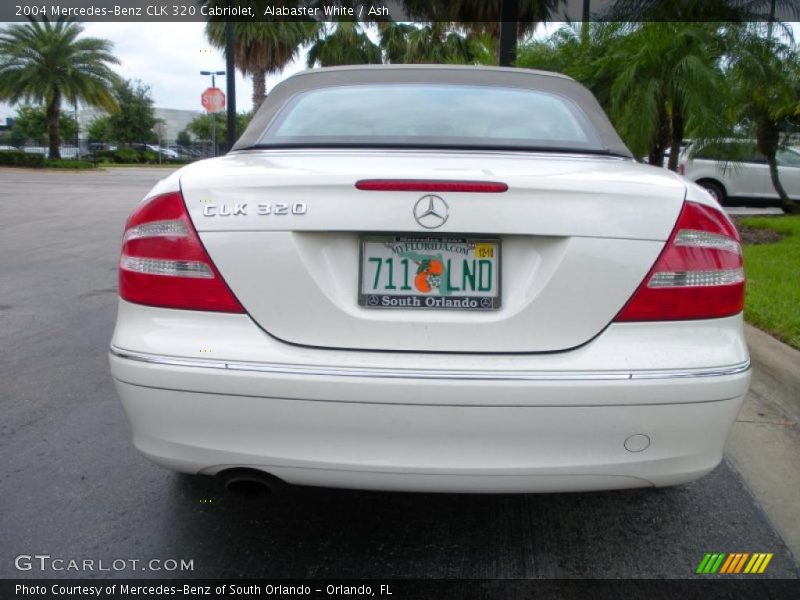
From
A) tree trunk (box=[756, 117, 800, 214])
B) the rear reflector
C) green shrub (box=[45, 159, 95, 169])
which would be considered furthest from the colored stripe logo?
green shrub (box=[45, 159, 95, 169])

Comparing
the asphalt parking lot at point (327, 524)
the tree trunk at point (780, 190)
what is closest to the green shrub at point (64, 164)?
the tree trunk at point (780, 190)

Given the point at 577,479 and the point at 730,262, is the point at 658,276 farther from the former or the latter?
the point at 577,479

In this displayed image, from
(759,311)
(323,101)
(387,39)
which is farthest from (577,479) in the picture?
(387,39)

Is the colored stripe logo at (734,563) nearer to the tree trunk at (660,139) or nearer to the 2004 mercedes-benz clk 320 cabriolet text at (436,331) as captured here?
the 2004 mercedes-benz clk 320 cabriolet text at (436,331)

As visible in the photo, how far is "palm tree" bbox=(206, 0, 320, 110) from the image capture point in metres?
25.0

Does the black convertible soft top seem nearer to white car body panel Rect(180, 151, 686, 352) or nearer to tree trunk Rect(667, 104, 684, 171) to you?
white car body panel Rect(180, 151, 686, 352)

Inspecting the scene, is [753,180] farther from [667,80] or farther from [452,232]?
[452,232]

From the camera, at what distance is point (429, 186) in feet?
7.06

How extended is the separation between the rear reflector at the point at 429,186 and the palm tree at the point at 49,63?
149 feet

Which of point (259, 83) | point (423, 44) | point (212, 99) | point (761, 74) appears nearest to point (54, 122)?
point (259, 83)

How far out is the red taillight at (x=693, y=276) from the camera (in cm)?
220

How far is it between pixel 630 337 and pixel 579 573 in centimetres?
87

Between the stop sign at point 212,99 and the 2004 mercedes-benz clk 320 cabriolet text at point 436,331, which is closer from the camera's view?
the 2004 mercedes-benz clk 320 cabriolet text at point 436,331

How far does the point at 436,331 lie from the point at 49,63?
151 feet
